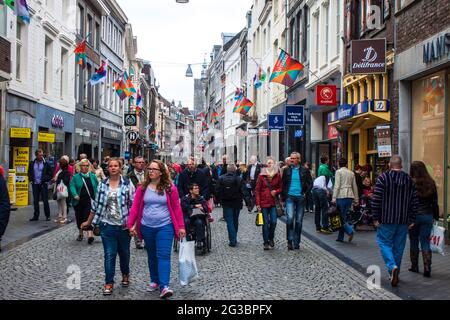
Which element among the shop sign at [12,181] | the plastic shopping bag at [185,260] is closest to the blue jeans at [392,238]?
the plastic shopping bag at [185,260]

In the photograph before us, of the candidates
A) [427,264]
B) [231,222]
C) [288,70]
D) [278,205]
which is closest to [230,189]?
[231,222]

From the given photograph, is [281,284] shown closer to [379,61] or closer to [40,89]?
[379,61]

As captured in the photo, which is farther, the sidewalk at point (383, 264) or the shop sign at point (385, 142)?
the shop sign at point (385, 142)

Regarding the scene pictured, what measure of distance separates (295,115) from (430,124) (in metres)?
11.5

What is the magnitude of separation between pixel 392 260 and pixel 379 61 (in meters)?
Result: 8.78

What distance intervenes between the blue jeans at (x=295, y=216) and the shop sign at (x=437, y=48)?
3.91 meters

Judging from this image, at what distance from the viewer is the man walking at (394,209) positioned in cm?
859

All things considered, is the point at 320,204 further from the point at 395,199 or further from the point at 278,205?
the point at 395,199

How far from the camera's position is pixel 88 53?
3378 cm

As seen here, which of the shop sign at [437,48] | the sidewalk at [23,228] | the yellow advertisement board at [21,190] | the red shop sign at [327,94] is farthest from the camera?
the red shop sign at [327,94]

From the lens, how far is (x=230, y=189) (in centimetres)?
1301

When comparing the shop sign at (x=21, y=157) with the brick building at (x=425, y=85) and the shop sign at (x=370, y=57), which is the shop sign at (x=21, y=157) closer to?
the shop sign at (x=370, y=57)

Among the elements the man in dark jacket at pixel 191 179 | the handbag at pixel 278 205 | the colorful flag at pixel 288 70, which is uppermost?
the colorful flag at pixel 288 70

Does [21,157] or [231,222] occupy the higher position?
[21,157]
